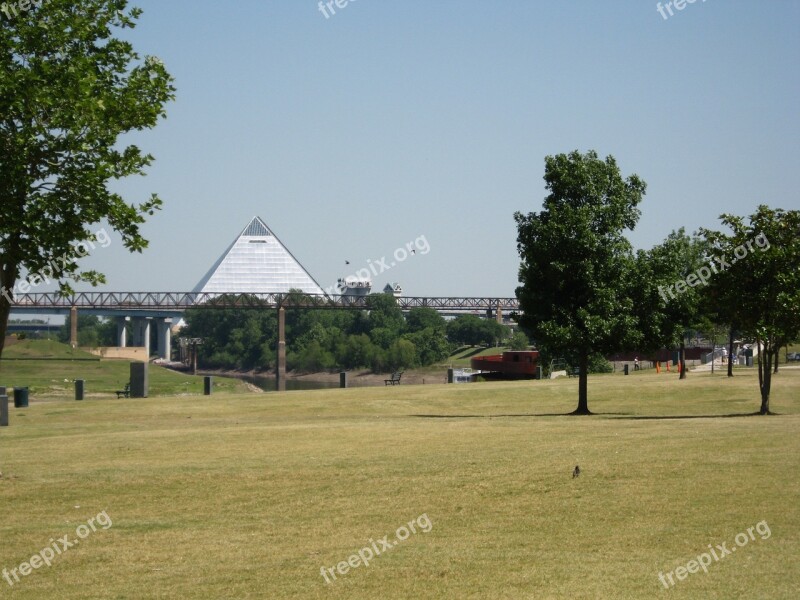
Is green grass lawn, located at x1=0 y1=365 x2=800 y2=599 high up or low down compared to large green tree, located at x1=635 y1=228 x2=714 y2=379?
down

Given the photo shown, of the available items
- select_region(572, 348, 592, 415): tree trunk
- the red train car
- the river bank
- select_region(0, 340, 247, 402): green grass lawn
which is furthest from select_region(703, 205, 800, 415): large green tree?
the river bank

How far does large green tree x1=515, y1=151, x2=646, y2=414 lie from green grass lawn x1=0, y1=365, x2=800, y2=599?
9590 mm

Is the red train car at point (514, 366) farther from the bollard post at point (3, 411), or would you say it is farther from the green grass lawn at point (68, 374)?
the bollard post at point (3, 411)

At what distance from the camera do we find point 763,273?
38.4 meters

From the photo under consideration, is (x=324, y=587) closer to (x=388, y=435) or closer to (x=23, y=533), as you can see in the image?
(x=23, y=533)

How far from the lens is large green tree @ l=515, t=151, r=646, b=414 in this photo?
1694 inches

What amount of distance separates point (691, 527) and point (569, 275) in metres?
27.9

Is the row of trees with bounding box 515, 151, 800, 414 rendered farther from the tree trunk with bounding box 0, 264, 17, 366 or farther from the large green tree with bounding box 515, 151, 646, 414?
the tree trunk with bounding box 0, 264, 17, 366

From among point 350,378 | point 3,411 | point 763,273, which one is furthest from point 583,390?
point 350,378

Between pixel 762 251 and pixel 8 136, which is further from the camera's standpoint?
pixel 762 251

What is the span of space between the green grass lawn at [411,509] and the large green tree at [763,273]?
6.52 meters

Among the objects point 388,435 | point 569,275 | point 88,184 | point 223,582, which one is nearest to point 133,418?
point 388,435

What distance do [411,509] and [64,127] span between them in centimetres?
1048

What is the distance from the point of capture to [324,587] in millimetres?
14398
